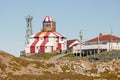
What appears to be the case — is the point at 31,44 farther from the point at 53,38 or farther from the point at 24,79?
the point at 24,79

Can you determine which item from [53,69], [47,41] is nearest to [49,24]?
[47,41]

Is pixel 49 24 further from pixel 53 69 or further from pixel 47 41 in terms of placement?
pixel 53 69

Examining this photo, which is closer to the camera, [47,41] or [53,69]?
[53,69]

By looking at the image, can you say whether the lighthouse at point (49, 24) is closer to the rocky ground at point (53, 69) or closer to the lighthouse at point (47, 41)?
the lighthouse at point (47, 41)

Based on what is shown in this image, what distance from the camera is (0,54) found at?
88.1 meters

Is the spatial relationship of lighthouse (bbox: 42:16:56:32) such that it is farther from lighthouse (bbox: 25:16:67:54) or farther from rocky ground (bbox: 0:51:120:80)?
rocky ground (bbox: 0:51:120:80)

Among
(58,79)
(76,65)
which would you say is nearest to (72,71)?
(76,65)

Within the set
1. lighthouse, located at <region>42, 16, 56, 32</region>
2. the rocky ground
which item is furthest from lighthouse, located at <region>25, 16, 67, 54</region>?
the rocky ground

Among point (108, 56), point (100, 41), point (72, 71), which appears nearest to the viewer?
point (72, 71)

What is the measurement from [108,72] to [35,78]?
26.9m

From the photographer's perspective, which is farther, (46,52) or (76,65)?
(46,52)

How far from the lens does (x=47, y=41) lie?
171 meters

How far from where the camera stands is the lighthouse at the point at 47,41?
16888 cm

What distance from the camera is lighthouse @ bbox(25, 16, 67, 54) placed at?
168875mm
